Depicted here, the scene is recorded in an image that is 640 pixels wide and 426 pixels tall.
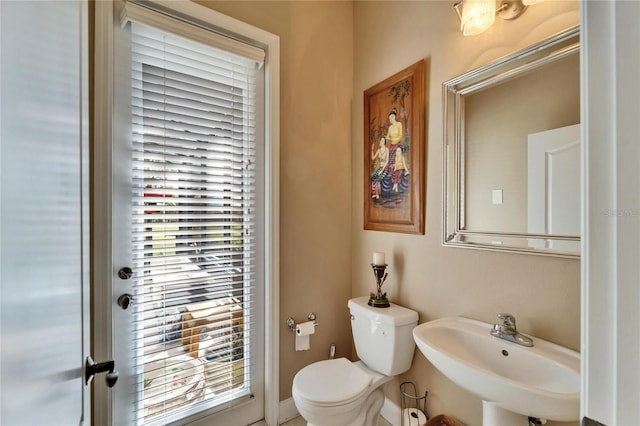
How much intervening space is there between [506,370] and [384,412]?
998 mm

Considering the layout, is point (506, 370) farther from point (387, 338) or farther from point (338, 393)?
point (338, 393)

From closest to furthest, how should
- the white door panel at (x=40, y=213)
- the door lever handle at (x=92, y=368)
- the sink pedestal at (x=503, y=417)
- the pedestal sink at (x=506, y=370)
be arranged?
the white door panel at (x=40, y=213), the door lever handle at (x=92, y=368), the pedestal sink at (x=506, y=370), the sink pedestal at (x=503, y=417)

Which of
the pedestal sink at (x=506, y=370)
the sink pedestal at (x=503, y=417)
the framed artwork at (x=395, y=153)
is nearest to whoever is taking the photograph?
the pedestal sink at (x=506, y=370)

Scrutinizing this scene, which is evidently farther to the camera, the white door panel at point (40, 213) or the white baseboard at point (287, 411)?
the white baseboard at point (287, 411)

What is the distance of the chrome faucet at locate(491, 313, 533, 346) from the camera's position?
113 cm

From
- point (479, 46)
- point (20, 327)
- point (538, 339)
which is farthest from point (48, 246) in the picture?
point (479, 46)

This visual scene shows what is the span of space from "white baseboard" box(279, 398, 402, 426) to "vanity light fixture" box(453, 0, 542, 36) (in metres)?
2.10

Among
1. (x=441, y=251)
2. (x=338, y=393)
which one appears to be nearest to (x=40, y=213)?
(x=338, y=393)

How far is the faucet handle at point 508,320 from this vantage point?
3.89 feet

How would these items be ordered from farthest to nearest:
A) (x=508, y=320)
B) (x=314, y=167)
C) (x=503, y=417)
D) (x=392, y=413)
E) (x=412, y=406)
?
(x=314, y=167)
(x=392, y=413)
(x=412, y=406)
(x=508, y=320)
(x=503, y=417)

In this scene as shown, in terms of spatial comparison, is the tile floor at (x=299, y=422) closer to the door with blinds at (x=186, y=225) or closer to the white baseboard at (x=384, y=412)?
the white baseboard at (x=384, y=412)

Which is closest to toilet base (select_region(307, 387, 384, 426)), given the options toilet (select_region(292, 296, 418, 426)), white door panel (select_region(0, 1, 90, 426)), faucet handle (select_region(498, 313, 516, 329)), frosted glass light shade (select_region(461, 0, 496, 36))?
toilet (select_region(292, 296, 418, 426))

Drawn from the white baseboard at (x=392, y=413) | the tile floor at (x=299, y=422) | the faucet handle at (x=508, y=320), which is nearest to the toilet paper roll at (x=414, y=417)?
the white baseboard at (x=392, y=413)

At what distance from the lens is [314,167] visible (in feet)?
6.43
